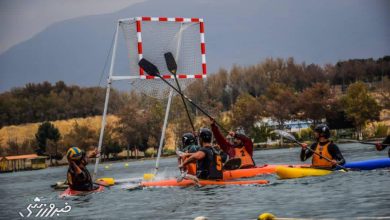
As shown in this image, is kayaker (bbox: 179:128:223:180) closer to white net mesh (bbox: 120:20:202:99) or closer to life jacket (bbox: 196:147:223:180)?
life jacket (bbox: 196:147:223:180)

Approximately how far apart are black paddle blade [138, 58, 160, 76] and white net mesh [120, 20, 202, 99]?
0.57 meters

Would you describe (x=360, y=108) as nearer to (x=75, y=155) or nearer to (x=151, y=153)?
(x=151, y=153)

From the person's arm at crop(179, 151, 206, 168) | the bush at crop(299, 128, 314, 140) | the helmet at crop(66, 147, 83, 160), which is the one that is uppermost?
the bush at crop(299, 128, 314, 140)

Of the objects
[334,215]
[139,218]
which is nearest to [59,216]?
[139,218]

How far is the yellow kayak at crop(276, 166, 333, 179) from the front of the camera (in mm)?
23027

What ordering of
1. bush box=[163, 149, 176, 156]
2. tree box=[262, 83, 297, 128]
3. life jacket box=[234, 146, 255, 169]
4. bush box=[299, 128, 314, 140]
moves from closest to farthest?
life jacket box=[234, 146, 255, 169]
bush box=[299, 128, 314, 140]
tree box=[262, 83, 297, 128]
bush box=[163, 149, 176, 156]

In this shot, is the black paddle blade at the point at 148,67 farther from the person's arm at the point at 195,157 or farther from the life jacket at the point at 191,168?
the person's arm at the point at 195,157

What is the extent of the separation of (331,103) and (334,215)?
83593mm

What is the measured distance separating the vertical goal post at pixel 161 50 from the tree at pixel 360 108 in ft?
195

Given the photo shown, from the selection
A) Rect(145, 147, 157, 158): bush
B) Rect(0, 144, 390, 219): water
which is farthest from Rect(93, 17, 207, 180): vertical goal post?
Rect(145, 147, 157, 158): bush

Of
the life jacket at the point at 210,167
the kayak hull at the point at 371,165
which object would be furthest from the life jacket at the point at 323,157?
the life jacket at the point at 210,167

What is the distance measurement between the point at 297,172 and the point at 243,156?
2507 millimetres

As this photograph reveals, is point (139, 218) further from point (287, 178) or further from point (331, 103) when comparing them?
point (331, 103)

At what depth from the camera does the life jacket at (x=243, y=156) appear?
25.0m
